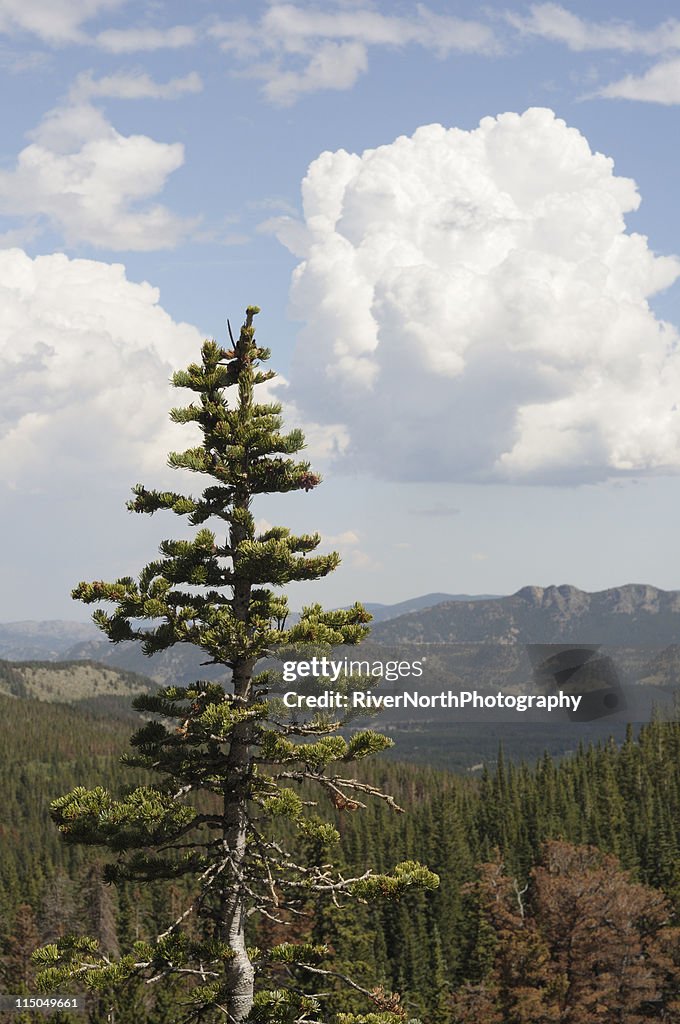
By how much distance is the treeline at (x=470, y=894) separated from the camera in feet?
214

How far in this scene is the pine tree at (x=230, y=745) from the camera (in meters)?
16.8

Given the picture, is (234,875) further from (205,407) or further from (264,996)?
(205,407)

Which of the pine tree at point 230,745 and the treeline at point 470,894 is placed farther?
the treeline at point 470,894

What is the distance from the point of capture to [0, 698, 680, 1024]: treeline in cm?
6538

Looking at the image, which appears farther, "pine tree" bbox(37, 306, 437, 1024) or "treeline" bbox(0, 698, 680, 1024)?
"treeline" bbox(0, 698, 680, 1024)

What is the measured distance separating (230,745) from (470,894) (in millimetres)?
82330

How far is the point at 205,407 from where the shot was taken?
18.8m

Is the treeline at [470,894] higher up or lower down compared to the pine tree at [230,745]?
lower down

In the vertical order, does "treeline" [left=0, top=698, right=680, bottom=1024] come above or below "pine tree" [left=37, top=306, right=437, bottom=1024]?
below

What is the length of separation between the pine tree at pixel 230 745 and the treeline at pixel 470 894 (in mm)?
36782

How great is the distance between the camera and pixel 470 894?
9150cm

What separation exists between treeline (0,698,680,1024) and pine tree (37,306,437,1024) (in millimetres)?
36782

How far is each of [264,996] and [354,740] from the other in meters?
5.19

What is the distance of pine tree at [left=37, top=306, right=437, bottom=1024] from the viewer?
16.8m
